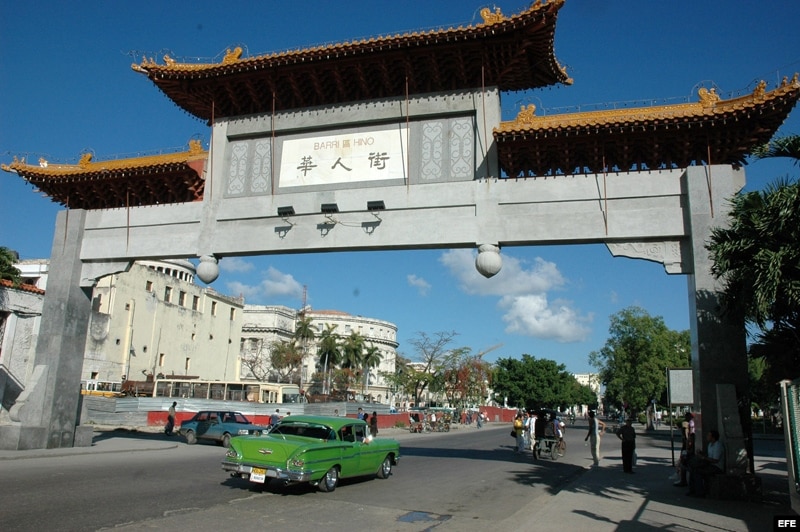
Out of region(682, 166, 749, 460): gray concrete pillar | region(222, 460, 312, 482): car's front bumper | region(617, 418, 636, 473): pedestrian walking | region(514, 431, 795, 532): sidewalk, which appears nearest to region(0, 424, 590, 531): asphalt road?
region(222, 460, 312, 482): car's front bumper

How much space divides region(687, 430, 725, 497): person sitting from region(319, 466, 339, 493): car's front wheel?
6.85m

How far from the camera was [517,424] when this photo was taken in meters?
24.0

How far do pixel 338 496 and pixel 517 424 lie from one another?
1424 centimetres

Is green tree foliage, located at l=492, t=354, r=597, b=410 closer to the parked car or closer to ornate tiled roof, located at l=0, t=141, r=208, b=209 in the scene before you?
the parked car

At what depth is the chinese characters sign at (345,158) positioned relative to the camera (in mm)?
15117

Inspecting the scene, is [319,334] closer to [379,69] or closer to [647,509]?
[379,69]

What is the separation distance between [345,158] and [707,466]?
10.6 meters

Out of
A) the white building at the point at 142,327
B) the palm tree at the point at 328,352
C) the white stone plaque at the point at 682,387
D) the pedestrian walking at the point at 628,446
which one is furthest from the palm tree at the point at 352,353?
the white stone plaque at the point at 682,387

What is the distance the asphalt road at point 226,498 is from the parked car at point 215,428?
8034mm

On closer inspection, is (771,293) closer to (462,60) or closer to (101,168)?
(462,60)

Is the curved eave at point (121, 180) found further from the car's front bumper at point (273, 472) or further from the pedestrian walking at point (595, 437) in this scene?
the pedestrian walking at point (595, 437)

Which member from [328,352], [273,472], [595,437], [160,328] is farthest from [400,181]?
[328,352]

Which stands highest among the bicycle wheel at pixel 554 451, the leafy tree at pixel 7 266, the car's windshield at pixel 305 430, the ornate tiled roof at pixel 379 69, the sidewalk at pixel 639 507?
the ornate tiled roof at pixel 379 69

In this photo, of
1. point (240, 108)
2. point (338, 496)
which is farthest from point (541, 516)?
point (240, 108)
